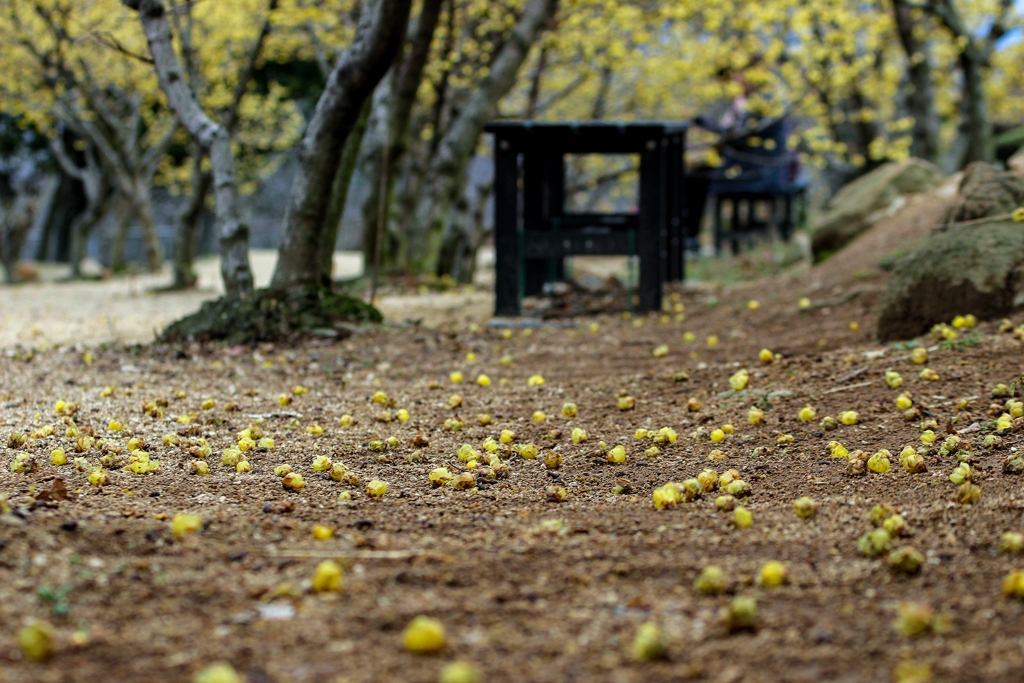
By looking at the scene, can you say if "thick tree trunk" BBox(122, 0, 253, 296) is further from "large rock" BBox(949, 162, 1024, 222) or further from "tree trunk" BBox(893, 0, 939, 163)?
"tree trunk" BBox(893, 0, 939, 163)

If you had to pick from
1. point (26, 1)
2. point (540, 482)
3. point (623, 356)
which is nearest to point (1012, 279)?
point (623, 356)

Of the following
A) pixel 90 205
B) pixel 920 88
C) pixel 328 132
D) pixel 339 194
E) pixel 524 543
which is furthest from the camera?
pixel 90 205

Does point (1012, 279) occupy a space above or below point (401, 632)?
above

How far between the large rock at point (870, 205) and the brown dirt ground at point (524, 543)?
6.07 metres

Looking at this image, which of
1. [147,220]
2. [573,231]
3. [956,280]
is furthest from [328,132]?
[147,220]

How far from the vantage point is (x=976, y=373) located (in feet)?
17.0

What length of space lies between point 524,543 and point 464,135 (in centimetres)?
886

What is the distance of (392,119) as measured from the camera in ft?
36.3

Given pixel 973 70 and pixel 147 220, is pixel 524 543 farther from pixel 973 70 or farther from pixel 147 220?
pixel 147 220

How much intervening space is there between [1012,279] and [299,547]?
194 inches

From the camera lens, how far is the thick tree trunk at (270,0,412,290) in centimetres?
741

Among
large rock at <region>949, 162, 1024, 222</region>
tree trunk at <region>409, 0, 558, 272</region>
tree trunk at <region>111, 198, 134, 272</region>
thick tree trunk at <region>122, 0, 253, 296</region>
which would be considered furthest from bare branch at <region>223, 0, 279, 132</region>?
A: large rock at <region>949, 162, 1024, 222</region>

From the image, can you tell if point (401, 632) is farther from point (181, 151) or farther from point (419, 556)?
point (181, 151)

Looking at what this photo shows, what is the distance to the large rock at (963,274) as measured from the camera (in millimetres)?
6203
